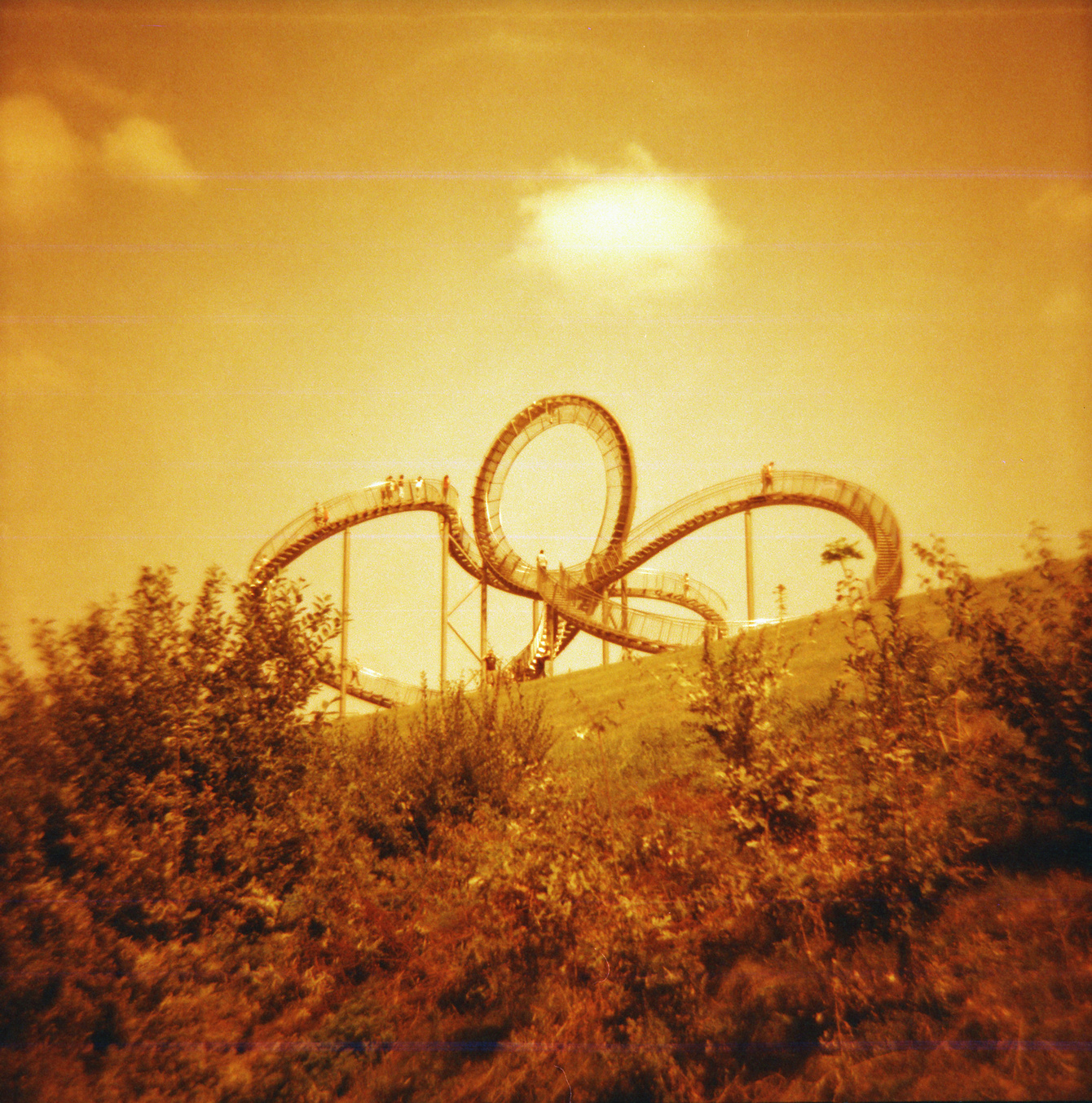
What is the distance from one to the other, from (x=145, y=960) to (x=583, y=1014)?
336cm

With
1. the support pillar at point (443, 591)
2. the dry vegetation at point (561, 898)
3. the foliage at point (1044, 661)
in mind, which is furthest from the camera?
the support pillar at point (443, 591)

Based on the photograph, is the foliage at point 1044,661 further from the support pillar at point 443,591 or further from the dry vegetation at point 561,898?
the support pillar at point 443,591

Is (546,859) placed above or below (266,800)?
below

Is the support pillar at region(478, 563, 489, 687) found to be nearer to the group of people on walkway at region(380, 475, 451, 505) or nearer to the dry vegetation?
the group of people on walkway at region(380, 475, 451, 505)

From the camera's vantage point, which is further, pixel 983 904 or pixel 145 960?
pixel 983 904

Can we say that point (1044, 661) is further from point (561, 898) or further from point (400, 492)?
point (400, 492)

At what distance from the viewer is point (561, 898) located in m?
6.38

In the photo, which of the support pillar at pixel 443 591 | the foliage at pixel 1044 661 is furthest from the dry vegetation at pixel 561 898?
the support pillar at pixel 443 591

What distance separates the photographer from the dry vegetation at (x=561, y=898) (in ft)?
15.6

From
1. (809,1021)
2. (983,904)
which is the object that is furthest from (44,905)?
(983,904)

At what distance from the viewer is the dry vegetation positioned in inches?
187

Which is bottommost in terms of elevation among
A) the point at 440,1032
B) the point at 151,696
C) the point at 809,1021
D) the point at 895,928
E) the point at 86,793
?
the point at 440,1032

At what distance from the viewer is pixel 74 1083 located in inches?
178

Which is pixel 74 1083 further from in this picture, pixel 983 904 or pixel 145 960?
pixel 983 904
